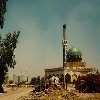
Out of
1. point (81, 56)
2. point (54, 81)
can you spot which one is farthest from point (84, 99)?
point (81, 56)

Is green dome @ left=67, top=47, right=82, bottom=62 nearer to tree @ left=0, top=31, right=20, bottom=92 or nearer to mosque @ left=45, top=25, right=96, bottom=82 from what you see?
mosque @ left=45, top=25, right=96, bottom=82

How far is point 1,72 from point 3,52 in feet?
8.46

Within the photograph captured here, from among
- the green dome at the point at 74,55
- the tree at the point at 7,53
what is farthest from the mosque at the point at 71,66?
the tree at the point at 7,53

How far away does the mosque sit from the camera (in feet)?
258

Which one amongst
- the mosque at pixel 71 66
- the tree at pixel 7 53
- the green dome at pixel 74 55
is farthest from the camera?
the green dome at pixel 74 55

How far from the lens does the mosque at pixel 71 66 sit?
78625 millimetres

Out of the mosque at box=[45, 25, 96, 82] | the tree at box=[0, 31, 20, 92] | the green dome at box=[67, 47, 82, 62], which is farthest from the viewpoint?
the green dome at box=[67, 47, 82, 62]

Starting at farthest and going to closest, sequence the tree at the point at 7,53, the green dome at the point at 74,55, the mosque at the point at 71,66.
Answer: the green dome at the point at 74,55
the mosque at the point at 71,66
the tree at the point at 7,53

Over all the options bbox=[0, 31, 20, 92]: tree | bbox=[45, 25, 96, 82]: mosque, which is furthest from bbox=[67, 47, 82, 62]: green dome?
bbox=[0, 31, 20, 92]: tree

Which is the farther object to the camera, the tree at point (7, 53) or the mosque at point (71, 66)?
the mosque at point (71, 66)

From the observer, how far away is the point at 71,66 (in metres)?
82.8

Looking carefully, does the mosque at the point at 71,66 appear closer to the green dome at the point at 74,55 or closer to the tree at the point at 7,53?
the green dome at the point at 74,55

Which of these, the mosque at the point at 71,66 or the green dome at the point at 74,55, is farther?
the green dome at the point at 74,55

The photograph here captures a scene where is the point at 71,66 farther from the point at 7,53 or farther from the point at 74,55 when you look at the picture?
the point at 7,53
